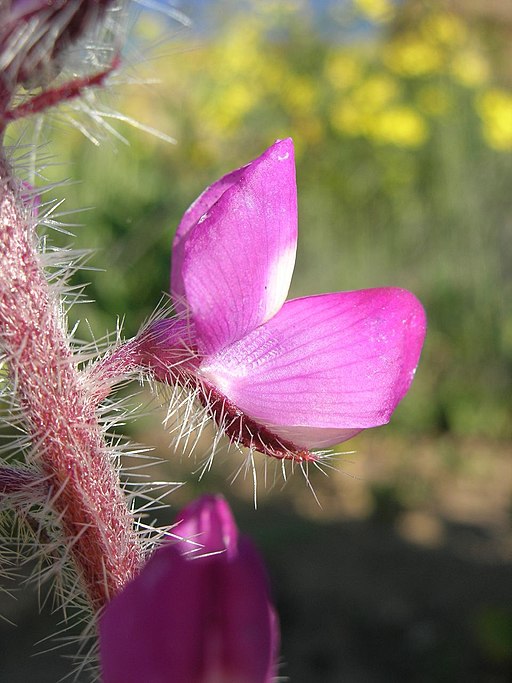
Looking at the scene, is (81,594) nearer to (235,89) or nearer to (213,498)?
(213,498)

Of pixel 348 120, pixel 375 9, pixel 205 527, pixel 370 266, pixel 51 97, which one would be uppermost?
pixel 51 97

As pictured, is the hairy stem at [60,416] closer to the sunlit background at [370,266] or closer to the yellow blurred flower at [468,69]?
the sunlit background at [370,266]

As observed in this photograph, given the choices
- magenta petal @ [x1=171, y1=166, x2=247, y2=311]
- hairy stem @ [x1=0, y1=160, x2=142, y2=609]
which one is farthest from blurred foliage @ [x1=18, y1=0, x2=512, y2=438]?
hairy stem @ [x1=0, y1=160, x2=142, y2=609]

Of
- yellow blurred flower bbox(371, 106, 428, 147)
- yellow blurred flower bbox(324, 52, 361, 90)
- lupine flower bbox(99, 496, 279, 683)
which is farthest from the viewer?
yellow blurred flower bbox(324, 52, 361, 90)

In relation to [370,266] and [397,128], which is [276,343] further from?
[370,266]

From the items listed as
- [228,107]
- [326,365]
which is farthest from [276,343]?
[228,107]

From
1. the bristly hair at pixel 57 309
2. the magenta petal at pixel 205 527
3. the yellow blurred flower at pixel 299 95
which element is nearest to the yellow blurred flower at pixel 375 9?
the yellow blurred flower at pixel 299 95

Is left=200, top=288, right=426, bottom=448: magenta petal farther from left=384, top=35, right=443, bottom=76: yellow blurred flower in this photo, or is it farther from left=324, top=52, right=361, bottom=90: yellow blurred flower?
left=384, top=35, right=443, bottom=76: yellow blurred flower
